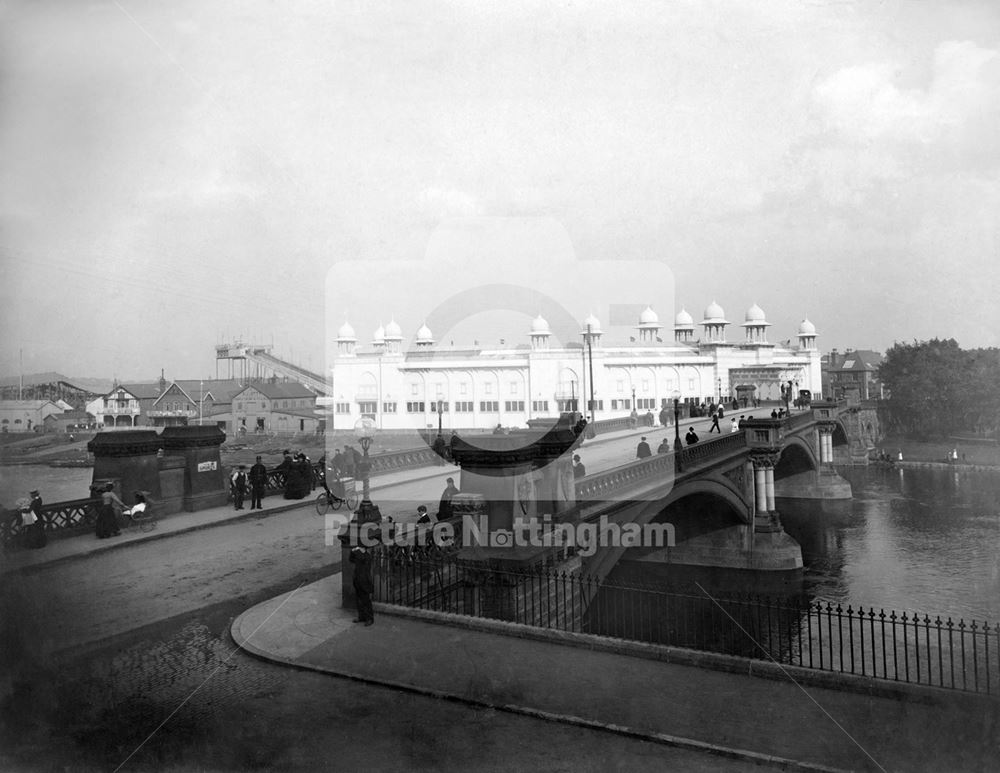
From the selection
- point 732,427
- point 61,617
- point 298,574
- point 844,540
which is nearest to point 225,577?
point 298,574

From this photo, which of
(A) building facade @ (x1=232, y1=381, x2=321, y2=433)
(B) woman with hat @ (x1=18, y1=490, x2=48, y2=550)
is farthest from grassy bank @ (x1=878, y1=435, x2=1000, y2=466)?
(B) woman with hat @ (x1=18, y1=490, x2=48, y2=550)

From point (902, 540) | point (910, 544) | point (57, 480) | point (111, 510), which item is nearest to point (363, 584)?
point (111, 510)

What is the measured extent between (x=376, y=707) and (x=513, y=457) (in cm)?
451

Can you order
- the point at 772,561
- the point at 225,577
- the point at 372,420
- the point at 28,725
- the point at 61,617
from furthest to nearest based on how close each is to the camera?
Result: the point at 372,420
the point at 772,561
the point at 225,577
the point at 61,617
the point at 28,725

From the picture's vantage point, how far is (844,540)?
41.4 m

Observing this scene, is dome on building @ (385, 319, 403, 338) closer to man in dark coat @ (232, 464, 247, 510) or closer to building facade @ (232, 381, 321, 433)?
building facade @ (232, 381, 321, 433)

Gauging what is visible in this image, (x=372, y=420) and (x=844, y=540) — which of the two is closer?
(x=844, y=540)

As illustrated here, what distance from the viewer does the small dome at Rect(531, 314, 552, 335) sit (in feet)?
278

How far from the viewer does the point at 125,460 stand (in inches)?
720

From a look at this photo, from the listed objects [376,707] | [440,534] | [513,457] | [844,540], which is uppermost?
[513,457]

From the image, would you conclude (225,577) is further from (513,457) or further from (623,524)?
(623,524)

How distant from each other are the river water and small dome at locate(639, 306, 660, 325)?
36.9 metres

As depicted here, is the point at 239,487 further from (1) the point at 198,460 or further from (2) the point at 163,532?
(2) the point at 163,532

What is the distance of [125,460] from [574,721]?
47.4ft
